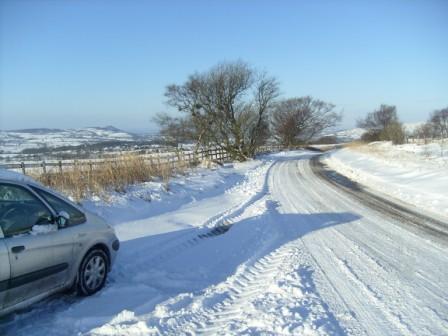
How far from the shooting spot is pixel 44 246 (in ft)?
15.1

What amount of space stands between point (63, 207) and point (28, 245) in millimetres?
902

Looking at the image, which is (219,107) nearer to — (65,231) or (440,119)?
(65,231)

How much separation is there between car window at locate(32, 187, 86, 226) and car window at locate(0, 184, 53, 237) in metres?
0.13

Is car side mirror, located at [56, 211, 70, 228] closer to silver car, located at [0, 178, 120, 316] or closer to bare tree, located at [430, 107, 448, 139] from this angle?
silver car, located at [0, 178, 120, 316]

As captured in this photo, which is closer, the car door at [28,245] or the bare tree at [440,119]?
the car door at [28,245]

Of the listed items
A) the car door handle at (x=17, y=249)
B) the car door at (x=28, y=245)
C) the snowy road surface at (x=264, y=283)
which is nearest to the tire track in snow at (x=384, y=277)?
the snowy road surface at (x=264, y=283)

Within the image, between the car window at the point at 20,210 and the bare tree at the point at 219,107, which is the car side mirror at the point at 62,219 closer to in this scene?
the car window at the point at 20,210

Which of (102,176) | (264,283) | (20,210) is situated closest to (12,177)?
(20,210)

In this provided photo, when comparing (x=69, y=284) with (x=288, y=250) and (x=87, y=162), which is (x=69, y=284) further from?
(x=87, y=162)

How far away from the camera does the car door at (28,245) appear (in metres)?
4.19

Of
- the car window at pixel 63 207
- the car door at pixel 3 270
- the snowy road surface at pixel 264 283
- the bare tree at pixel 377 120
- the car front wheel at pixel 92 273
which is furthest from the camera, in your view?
the bare tree at pixel 377 120

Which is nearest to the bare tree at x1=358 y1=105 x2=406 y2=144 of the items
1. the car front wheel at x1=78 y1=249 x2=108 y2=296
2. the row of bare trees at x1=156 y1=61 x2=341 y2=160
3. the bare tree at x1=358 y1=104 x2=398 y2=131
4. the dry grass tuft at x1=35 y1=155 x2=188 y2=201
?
the bare tree at x1=358 y1=104 x2=398 y2=131

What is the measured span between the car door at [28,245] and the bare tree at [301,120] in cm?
6915

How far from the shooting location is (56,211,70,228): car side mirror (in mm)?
4913
